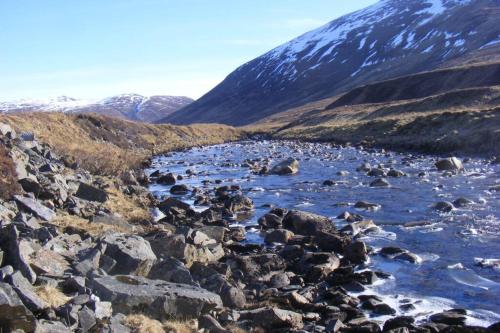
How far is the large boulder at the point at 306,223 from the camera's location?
810 inches

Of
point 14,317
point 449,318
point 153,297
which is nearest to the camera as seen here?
point 14,317

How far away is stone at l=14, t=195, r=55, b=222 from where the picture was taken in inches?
656

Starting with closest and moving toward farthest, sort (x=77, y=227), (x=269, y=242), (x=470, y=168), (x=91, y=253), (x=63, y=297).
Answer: (x=63, y=297), (x=91, y=253), (x=77, y=227), (x=269, y=242), (x=470, y=168)

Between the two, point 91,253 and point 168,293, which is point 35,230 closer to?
point 91,253

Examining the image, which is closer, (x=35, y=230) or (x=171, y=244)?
(x=35, y=230)

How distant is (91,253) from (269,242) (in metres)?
8.54

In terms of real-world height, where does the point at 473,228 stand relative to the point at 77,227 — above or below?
below

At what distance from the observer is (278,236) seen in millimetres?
19828

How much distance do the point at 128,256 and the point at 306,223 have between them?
381 inches

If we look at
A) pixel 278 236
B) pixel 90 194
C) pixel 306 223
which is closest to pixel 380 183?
pixel 306 223

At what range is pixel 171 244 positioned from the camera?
51.2 feet

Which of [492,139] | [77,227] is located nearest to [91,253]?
[77,227]

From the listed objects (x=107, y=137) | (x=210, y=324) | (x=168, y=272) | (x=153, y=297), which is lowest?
(x=210, y=324)

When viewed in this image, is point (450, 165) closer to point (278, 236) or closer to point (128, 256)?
point (278, 236)
